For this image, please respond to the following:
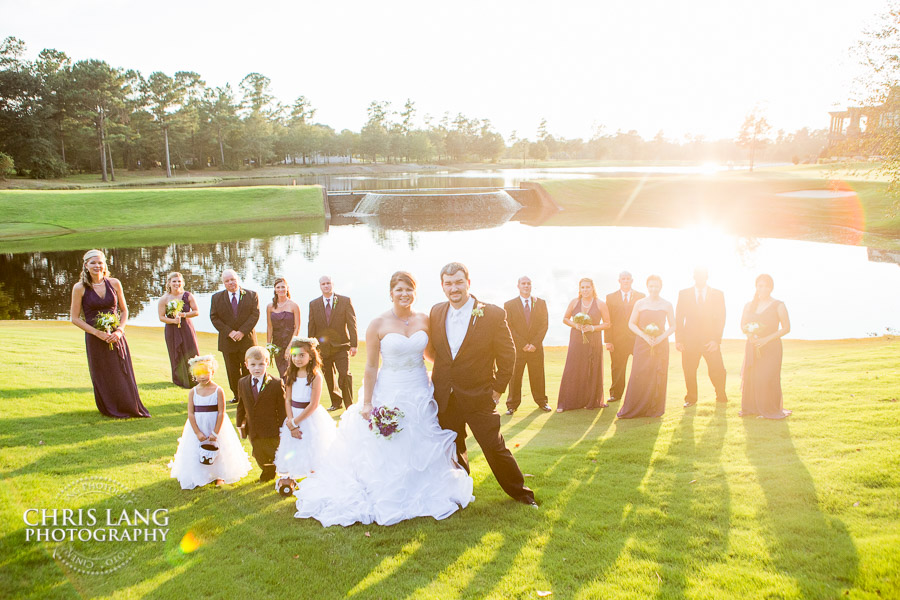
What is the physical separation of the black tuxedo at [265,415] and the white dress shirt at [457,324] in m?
2.04

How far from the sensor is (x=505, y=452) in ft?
17.3

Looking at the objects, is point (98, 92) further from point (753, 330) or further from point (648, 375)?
point (753, 330)

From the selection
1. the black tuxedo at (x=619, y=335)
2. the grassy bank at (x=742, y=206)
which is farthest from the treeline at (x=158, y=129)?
the black tuxedo at (x=619, y=335)

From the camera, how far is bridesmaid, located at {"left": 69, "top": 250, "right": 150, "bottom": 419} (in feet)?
25.9

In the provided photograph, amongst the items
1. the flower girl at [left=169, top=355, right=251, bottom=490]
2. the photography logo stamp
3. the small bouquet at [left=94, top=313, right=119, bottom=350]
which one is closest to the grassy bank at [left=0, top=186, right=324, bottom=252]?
the small bouquet at [left=94, top=313, right=119, bottom=350]

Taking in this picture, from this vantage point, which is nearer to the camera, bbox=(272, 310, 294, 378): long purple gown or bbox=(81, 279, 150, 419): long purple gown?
bbox=(81, 279, 150, 419): long purple gown

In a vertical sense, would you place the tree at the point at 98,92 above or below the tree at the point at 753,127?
above

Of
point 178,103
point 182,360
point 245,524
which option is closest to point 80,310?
point 182,360

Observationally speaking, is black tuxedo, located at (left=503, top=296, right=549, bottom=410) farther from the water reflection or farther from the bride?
the water reflection

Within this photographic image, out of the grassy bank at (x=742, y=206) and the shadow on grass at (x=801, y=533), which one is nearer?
Answer: the shadow on grass at (x=801, y=533)

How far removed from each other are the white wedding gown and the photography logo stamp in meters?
1.35

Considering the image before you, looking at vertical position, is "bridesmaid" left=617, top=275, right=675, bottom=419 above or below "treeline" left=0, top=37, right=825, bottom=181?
below

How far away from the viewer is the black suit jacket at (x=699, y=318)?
905 centimetres

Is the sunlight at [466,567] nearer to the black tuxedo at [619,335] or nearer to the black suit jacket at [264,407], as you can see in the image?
the black suit jacket at [264,407]
